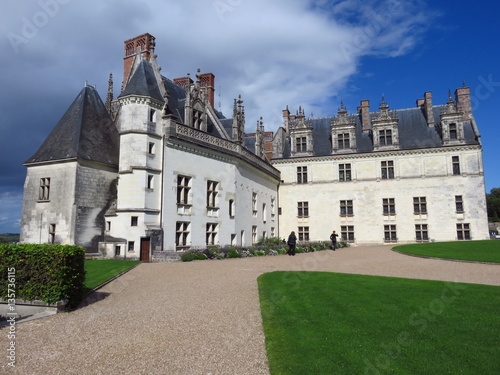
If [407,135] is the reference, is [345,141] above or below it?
below

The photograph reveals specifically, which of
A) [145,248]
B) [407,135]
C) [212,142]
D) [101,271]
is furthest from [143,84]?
[407,135]

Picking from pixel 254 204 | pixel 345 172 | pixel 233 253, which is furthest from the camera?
pixel 345 172

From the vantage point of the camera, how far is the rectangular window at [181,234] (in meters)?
19.8

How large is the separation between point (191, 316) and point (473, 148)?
3089 cm

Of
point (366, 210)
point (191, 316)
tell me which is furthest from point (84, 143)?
point (366, 210)

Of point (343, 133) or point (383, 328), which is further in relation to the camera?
point (343, 133)

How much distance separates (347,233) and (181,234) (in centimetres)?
1820

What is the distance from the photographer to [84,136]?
63.3ft

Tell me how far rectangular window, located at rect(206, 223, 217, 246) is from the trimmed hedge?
13640 millimetres

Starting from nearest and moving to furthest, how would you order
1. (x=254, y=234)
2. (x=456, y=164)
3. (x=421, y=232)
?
(x=254, y=234) → (x=456, y=164) → (x=421, y=232)

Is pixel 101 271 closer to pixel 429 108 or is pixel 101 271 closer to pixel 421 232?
pixel 421 232

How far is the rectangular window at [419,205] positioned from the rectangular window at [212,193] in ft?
62.1

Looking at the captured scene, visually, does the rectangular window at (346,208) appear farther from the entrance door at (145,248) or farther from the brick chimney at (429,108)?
the entrance door at (145,248)

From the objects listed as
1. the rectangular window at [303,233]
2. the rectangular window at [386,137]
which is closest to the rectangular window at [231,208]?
the rectangular window at [303,233]
